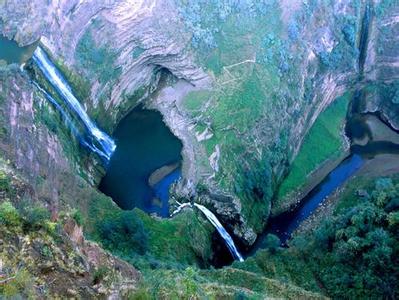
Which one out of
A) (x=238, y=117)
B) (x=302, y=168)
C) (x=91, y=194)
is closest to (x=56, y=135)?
(x=91, y=194)

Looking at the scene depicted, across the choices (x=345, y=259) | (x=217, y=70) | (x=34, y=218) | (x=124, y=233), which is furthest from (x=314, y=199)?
(x=34, y=218)

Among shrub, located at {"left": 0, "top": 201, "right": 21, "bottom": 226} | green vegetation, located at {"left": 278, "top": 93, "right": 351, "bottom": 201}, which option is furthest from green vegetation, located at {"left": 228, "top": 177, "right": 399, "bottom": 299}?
shrub, located at {"left": 0, "top": 201, "right": 21, "bottom": 226}

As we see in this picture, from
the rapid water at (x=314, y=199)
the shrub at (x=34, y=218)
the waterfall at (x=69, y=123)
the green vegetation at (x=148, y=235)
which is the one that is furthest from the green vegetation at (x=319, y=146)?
the shrub at (x=34, y=218)

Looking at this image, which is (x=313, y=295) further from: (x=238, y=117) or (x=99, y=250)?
(x=238, y=117)

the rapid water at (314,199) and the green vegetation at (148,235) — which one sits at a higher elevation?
the green vegetation at (148,235)

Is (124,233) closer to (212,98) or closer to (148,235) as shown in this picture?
(148,235)

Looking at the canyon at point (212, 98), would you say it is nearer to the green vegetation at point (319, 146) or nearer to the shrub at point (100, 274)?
the green vegetation at point (319, 146)
